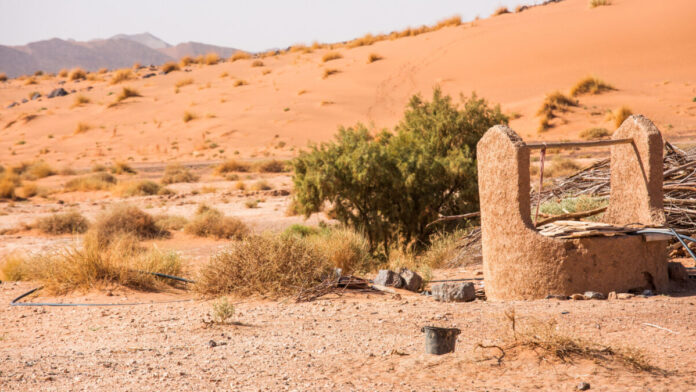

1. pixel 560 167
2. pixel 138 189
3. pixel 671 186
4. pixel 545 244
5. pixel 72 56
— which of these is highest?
pixel 72 56

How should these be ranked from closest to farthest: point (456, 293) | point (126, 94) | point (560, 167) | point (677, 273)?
point (456, 293)
point (677, 273)
point (560, 167)
point (126, 94)

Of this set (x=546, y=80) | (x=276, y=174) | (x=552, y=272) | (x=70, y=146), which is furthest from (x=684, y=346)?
(x=70, y=146)

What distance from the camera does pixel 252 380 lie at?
15.7ft

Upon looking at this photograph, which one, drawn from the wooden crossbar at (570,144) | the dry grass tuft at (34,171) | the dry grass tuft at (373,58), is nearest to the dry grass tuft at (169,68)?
the dry grass tuft at (373,58)

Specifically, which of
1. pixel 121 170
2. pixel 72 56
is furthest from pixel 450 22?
pixel 72 56

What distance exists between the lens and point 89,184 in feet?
Answer: 85.5

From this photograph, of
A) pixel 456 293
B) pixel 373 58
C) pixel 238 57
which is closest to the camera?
pixel 456 293

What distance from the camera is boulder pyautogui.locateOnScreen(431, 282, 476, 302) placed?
727cm

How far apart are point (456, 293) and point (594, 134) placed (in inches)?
895

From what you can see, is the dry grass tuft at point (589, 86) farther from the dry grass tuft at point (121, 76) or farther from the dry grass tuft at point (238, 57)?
the dry grass tuft at point (121, 76)

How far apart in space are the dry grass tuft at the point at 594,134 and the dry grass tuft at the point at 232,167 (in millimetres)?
14301

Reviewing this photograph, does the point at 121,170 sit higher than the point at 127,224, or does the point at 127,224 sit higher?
the point at 121,170

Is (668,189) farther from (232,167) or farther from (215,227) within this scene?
(232,167)

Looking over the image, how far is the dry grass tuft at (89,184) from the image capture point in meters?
25.9
